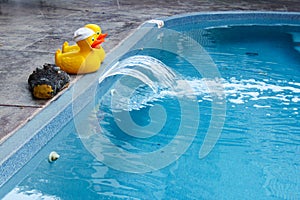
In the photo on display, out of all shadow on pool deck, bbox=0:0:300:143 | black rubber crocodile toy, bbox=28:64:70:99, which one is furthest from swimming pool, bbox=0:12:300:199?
shadow on pool deck, bbox=0:0:300:143

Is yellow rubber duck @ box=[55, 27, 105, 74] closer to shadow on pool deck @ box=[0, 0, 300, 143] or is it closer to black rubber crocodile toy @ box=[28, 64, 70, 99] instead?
shadow on pool deck @ box=[0, 0, 300, 143]

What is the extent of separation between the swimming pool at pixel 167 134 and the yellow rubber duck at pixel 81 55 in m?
0.13

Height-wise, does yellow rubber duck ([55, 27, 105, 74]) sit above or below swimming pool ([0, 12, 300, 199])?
above

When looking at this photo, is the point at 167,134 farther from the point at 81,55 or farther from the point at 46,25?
the point at 46,25

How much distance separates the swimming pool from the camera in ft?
8.66

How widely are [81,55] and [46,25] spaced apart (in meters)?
2.20

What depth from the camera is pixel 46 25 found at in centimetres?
579

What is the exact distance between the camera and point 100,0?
27.9 feet

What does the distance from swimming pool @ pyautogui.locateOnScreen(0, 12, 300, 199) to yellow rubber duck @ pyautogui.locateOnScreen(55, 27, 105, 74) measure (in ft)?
0.42

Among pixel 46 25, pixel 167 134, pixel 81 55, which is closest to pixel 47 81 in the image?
pixel 81 55

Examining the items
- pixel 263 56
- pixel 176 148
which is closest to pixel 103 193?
pixel 176 148

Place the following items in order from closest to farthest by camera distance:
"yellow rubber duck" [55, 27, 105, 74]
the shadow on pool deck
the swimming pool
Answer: the swimming pool, the shadow on pool deck, "yellow rubber duck" [55, 27, 105, 74]

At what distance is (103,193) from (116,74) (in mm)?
1933

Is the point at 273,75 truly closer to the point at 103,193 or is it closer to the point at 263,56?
the point at 263,56
